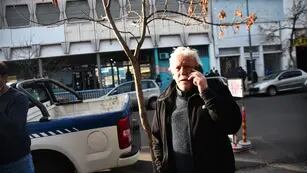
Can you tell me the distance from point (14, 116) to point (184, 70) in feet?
5.39

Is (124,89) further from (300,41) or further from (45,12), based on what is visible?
(300,41)

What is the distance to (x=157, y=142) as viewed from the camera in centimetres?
356

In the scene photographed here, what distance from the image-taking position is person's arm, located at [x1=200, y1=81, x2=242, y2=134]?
3141 millimetres

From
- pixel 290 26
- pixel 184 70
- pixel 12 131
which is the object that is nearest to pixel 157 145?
pixel 184 70

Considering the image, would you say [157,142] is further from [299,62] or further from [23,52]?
[299,62]

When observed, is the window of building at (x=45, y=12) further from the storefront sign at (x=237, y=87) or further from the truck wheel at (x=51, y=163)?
the truck wheel at (x=51, y=163)

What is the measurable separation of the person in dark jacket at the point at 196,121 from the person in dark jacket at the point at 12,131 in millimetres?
1402

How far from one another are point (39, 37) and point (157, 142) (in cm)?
3147

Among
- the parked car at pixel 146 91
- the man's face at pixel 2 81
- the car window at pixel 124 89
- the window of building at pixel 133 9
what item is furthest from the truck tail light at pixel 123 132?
→ the car window at pixel 124 89

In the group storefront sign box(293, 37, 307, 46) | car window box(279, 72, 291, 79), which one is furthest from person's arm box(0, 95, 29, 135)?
storefront sign box(293, 37, 307, 46)

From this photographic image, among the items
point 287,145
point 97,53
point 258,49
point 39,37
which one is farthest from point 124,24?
point 287,145

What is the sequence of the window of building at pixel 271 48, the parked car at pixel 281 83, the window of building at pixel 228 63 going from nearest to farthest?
the parked car at pixel 281 83 → the window of building at pixel 228 63 → the window of building at pixel 271 48

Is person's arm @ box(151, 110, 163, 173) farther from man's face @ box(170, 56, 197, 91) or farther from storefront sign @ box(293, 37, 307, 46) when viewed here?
storefront sign @ box(293, 37, 307, 46)

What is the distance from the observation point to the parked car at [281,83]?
968 inches
